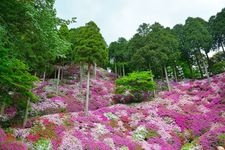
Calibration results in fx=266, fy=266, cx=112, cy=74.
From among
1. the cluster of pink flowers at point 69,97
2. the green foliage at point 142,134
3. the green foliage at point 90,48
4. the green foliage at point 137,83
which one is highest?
the green foliage at point 90,48

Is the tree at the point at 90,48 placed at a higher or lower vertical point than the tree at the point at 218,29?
lower

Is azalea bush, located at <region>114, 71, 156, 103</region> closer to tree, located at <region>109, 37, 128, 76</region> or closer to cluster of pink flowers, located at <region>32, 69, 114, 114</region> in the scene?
cluster of pink flowers, located at <region>32, 69, 114, 114</region>

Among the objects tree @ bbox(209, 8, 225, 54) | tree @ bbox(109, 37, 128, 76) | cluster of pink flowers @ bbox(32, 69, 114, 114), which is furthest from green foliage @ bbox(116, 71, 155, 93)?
tree @ bbox(109, 37, 128, 76)

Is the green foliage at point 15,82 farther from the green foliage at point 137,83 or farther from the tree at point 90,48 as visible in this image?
the green foliage at point 137,83

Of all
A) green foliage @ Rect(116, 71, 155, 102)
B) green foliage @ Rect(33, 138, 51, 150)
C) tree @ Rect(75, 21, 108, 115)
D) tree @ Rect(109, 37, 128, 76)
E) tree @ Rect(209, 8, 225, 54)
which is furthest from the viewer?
tree @ Rect(109, 37, 128, 76)

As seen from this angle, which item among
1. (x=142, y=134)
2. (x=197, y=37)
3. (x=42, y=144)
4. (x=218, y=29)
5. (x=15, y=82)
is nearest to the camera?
(x=42, y=144)

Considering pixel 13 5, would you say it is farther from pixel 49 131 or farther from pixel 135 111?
pixel 135 111

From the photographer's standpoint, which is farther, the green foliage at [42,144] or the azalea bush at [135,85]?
the azalea bush at [135,85]

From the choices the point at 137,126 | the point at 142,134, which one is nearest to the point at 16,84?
the point at 142,134

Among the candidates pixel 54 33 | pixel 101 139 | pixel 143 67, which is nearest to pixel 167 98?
pixel 143 67

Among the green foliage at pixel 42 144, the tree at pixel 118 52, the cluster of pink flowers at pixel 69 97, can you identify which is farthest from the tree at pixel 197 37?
the green foliage at pixel 42 144

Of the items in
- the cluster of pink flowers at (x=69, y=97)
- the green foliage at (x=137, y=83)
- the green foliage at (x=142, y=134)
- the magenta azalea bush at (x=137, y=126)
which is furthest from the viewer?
the green foliage at (x=137, y=83)

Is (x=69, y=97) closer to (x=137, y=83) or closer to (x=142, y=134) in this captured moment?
(x=137, y=83)

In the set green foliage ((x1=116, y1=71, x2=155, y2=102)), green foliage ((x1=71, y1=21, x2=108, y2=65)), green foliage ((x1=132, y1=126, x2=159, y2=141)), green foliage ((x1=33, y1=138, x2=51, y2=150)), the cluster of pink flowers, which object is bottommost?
green foliage ((x1=132, y1=126, x2=159, y2=141))
